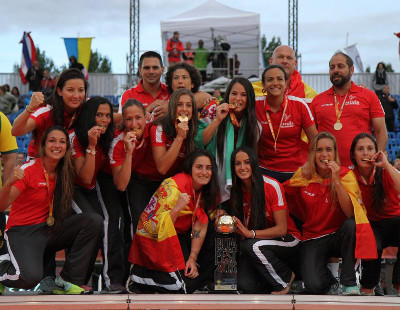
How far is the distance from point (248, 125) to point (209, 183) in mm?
642

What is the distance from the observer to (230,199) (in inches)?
192

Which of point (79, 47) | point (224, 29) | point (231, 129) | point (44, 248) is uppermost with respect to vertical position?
point (224, 29)

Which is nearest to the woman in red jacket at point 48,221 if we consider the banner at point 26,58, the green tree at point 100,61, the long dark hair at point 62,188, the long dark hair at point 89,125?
the long dark hair at point 62,188

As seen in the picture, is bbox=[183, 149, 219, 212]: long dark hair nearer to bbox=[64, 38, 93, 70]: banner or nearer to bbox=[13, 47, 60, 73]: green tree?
bbox=[64, 38, 93, 70]: banner

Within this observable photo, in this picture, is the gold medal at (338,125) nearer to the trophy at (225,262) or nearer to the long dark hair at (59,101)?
the trophy at (225,262)

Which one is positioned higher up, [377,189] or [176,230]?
[377,189]

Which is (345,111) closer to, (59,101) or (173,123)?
(173,123)

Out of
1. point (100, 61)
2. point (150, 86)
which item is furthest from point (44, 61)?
point (150, 86)

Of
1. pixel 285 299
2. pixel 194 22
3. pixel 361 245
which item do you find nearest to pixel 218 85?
pixel 194 22

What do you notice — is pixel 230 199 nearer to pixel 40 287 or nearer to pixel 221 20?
pixel 40 287

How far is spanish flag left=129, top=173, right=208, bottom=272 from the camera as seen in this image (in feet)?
14.9

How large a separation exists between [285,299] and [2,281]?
2.31 meters

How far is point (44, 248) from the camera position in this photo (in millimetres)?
4500

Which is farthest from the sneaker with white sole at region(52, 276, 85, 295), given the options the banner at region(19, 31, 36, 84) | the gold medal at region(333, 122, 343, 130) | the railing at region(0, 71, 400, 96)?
the banner at region(19, 31, 36, 84)
